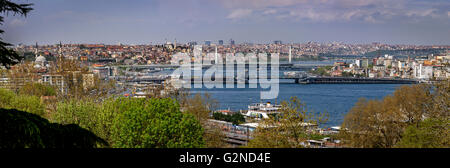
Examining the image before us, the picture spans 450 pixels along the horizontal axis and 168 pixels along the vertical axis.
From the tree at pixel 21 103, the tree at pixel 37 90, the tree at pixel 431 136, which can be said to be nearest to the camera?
the tree at pixel 431 136

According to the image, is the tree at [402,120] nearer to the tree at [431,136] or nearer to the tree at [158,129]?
the tree at [431,136]

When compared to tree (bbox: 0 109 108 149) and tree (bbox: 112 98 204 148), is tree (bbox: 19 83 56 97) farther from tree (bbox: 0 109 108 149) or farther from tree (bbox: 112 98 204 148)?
tree (bbox: 0 109 108 149)

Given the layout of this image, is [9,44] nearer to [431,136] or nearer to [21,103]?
[431,136]

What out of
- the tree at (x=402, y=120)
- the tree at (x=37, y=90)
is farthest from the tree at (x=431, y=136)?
the tree at (x=37, y=90)

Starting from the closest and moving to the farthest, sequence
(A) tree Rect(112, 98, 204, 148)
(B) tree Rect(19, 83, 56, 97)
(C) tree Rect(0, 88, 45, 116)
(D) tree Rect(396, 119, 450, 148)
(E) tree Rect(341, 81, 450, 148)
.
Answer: (A) tree Rect(112, 98, 204, 148)
(D) tree Rect(396, 119, 450, 148)
(E) tree Rect(341, 81, 450, 148)
(C) tree Rect(0, 88, 45, 116)
(B) tree Rect(19, 83, 56, 97)

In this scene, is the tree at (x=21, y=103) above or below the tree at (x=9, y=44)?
below

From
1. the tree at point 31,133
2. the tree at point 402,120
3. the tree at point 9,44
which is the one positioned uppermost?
the tree at point 9,44

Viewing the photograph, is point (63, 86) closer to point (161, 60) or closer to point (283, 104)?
point (283, 104)

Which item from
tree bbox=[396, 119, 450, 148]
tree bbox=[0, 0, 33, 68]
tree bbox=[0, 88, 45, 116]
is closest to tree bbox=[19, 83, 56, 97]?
tree bbox=[0, 88, 45, 116]

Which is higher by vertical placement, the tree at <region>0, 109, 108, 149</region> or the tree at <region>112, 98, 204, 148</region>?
the tree at <region>0, 109, 108, 149</region>
